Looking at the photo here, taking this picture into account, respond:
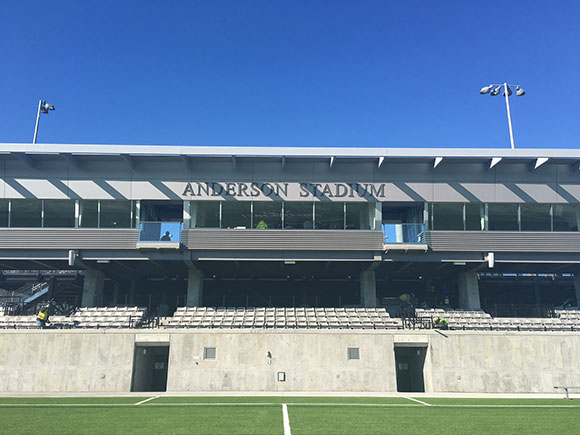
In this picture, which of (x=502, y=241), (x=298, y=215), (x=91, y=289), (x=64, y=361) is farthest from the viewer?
(x=91, y=289)

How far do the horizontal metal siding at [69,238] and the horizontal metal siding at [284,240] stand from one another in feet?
13.1

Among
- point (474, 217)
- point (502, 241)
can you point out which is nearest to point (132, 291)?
point (474, 217)

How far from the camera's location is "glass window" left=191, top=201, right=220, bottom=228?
32.2 meters

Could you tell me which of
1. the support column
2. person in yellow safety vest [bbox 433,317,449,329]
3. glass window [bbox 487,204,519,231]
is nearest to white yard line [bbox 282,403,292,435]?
person in yellow safety vest [bbox 433,317,449,329]

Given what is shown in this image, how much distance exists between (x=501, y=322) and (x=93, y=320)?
82.6ft

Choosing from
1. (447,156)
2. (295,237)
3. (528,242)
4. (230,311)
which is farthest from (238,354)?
(528,242)

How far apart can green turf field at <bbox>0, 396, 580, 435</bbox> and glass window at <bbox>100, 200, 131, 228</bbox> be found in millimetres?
12884

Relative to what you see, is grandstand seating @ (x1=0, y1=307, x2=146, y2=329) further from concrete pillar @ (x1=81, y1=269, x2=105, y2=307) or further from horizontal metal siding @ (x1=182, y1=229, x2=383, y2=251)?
horizontal metal siding @ (x1=182, y1=229, x2=383, y2=251)

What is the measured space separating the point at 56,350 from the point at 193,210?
1131 centimetres

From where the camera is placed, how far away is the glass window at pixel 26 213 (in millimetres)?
31781

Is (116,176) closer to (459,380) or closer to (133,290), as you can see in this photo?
(133,290)

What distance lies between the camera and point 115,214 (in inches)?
1265

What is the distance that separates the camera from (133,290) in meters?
42.8

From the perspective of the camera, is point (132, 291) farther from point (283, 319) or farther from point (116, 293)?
point (283, 319)
